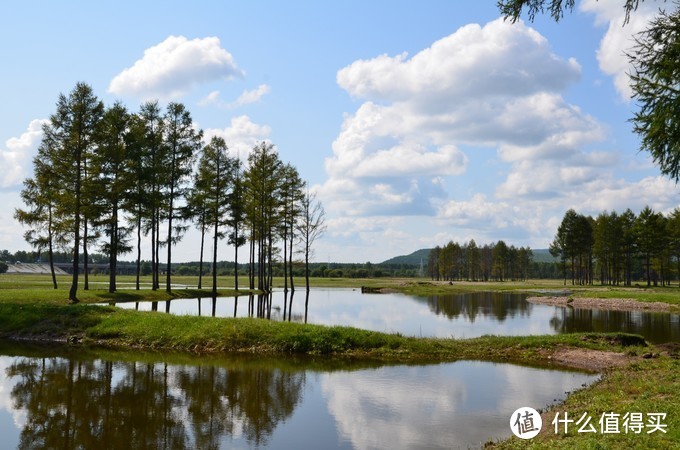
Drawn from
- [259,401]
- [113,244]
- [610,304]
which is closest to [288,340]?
[259,401]

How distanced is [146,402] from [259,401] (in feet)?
9.89

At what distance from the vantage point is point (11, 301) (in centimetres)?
3120

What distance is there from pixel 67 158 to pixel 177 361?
953 inches

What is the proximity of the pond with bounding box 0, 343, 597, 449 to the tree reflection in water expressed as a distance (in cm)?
3

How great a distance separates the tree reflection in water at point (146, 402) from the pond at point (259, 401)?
30mm

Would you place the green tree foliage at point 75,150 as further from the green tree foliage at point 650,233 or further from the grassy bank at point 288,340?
the green tree foliage at point 650,233

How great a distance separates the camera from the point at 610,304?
178 feet

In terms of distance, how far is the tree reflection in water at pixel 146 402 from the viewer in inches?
429

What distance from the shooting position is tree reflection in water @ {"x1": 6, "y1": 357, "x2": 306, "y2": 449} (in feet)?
35.8

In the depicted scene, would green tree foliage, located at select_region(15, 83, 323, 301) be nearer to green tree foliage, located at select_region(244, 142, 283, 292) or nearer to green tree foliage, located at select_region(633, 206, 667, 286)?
green tree foliage, located at select_region(244, 142, 283, 292)

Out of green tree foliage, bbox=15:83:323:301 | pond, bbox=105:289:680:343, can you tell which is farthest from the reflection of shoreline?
green tree foliage, bbox=15:83:323:301

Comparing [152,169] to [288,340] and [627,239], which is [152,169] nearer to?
[288,340]

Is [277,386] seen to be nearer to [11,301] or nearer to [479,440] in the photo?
[479,440]

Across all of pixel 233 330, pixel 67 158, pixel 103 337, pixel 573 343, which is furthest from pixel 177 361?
pixel 67 158
